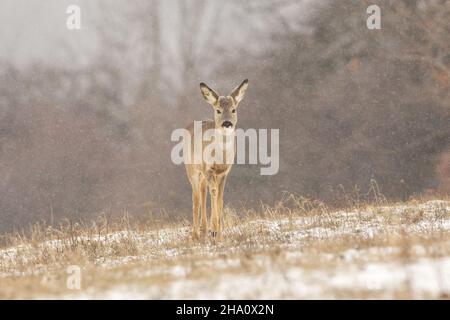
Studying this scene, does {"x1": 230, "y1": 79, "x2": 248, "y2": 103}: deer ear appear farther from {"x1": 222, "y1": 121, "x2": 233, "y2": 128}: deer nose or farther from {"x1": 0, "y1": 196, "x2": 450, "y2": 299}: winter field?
{"x1": 0, "y1": 196, "x2": 450, "y2": 299}: winter field

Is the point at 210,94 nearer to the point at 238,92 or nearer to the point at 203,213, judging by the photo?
the point at 238,92

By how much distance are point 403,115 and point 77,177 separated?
1438cm

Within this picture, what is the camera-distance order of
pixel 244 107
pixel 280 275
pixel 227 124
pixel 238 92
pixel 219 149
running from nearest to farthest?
pixel 280 275
pixel 227 124
pixel 219 149
pixel 238 92
pixel 244 107

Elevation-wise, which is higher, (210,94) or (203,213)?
(210,94)

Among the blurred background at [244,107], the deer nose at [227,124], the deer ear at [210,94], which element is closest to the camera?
the deer nose at [227,124]

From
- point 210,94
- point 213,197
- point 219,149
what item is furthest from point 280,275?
point 210,94

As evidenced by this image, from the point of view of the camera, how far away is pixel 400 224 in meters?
11.2

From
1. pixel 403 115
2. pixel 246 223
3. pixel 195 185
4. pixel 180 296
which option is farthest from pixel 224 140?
pixel 403 115

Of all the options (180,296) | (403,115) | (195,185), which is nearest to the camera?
(180,296)

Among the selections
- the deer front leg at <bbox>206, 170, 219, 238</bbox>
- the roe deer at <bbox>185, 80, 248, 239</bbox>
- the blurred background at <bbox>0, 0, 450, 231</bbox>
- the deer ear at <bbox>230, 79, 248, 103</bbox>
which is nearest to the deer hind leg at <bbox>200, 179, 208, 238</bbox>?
the roe deer at <bbox>185, 80, 248, 239</bbox>

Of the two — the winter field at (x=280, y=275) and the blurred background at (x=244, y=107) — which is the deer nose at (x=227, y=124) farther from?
the blurred background at (x=244, y=107)

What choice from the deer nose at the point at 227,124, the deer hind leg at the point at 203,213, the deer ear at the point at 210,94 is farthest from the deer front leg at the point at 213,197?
the deer ear at the point at 210,94
